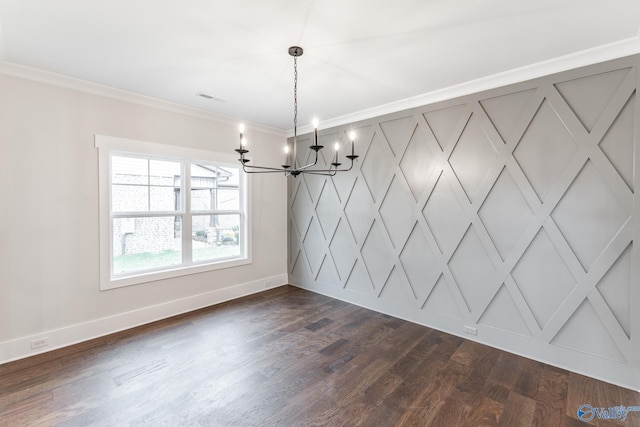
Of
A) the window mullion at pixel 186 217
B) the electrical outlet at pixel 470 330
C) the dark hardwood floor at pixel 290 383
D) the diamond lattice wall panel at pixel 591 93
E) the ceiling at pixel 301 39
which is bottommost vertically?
the dark hardwood floor at pixel 290 383

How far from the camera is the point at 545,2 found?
1.80 meters

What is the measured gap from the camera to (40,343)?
9.00ft

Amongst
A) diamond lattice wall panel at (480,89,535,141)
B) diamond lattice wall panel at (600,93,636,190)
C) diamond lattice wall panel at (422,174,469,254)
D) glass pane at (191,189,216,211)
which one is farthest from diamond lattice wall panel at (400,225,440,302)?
glass pane at (191,189,216,211)

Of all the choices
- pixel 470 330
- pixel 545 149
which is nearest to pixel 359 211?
pixel 470 330

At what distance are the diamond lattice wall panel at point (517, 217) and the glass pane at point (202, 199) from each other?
207cm

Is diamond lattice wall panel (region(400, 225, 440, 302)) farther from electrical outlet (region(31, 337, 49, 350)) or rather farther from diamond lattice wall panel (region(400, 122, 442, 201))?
electrical outlet (region(31, 337, 49, 350))

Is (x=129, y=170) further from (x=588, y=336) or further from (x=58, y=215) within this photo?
(x=588, y=336)

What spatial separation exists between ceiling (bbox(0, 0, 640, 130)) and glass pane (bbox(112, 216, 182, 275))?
1.59 meters

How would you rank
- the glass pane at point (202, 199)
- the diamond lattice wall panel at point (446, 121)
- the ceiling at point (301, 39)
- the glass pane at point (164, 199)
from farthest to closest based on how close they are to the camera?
the glass pane at point (202, 199), the glass pane at point (164, 199), the diamond lattice wall panel at point (446, 121), the ceiling at point (301, 39)

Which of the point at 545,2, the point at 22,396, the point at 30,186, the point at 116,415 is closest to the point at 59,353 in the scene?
the point at 22,396

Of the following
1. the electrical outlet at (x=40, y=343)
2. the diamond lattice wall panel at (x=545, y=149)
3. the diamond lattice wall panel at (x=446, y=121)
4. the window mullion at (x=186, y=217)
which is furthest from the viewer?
the window mullion at (x=186, y=217)

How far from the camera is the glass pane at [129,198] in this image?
3293mm

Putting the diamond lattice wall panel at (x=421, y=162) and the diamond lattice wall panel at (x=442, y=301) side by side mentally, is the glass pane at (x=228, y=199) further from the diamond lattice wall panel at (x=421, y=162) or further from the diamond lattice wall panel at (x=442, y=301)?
the diamond lattice wall panel at (x=442, y=301)

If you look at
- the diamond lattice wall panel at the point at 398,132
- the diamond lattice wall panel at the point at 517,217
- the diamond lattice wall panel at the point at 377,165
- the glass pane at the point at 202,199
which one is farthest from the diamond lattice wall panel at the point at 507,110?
the glass pane at the point at 202,199
